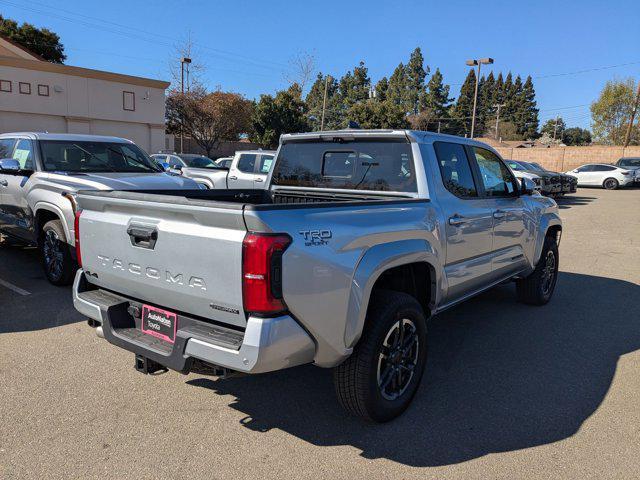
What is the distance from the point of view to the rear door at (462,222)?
4.05 m

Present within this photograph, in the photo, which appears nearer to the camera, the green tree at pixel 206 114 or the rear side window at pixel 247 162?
the rear side window at pixel 247 162

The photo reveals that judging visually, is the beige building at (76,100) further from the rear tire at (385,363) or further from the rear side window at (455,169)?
the rear tire at (385,363)

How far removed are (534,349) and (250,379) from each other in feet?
8.85

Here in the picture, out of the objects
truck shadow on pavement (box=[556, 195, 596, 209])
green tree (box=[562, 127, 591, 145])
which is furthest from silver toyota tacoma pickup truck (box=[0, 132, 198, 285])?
green tree (box=[562, 127, 591, 145])

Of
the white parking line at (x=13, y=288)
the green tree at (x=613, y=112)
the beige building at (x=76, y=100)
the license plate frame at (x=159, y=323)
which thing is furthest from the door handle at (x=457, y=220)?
the green tree at (x=613, y=112)

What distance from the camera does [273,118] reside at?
4422 cm

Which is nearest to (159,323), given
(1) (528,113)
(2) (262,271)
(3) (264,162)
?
(2) (262,271)

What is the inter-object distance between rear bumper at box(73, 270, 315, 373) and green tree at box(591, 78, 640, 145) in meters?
65.3

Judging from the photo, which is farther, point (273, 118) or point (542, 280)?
point (273, 118)

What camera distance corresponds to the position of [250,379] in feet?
13.2

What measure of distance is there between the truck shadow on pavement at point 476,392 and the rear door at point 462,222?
0.69m

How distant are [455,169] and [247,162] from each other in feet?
30.1

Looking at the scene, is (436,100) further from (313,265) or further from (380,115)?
(313,265)

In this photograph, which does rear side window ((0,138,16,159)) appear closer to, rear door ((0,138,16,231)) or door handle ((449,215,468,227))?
rear door ((0,138,16,231))
